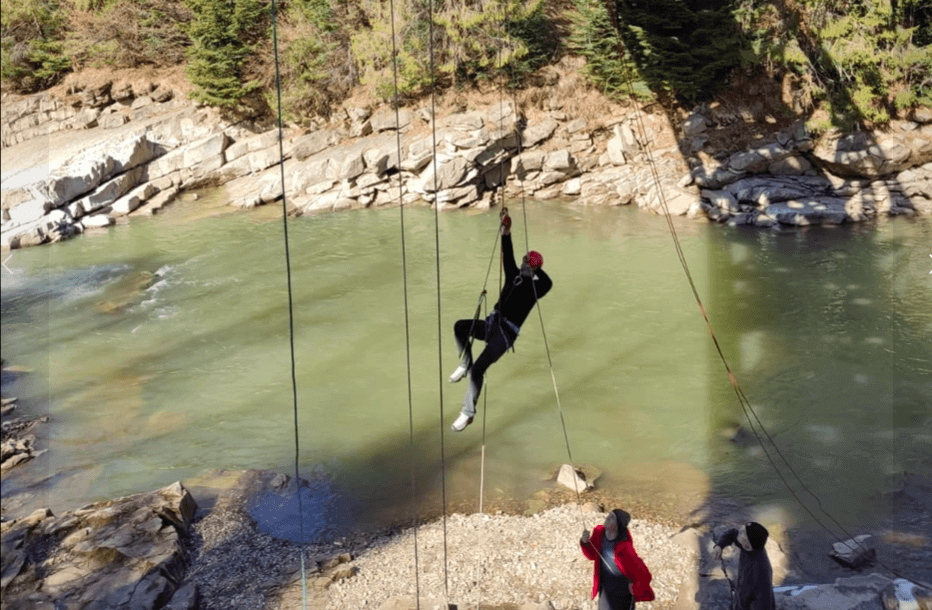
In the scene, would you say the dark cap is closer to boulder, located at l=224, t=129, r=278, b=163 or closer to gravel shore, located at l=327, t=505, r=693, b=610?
gravel shore, located at l=327, t=505, r=693, b=610

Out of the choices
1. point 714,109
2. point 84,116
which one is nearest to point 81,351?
point 84,116

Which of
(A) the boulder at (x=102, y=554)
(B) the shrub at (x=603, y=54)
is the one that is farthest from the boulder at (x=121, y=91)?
(A) the boulder at (x=102, y=554)

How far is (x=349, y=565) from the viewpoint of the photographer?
24.0 feet

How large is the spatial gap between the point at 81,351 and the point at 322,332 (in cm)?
398

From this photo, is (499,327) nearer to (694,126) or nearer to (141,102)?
(694,126)

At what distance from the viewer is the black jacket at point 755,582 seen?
5.16 meters

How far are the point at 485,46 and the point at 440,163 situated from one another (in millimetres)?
4110

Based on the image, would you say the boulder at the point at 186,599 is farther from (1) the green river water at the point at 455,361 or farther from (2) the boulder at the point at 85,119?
(2) the boulder at the point at 85,119

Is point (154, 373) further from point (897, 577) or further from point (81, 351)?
point (897, 577)

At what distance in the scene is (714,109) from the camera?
66.3ft

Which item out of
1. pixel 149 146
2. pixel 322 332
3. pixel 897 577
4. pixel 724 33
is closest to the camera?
pixel 897 577

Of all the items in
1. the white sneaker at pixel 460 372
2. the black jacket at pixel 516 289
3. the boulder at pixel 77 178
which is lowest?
the boulder at pixel 77 178

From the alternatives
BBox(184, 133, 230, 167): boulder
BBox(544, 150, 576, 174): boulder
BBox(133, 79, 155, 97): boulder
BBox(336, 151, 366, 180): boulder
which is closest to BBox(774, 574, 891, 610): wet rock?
BBox(544, 150, 576, 174): boulder

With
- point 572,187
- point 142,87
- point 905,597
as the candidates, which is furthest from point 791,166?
point 142,87
